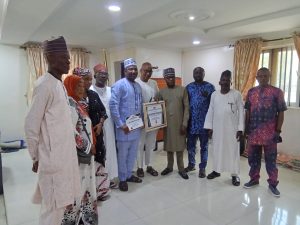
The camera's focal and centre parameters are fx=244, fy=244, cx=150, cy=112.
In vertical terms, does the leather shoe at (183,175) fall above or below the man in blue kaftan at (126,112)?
below

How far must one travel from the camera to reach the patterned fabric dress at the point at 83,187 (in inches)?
66.3

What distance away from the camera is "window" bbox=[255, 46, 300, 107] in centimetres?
420

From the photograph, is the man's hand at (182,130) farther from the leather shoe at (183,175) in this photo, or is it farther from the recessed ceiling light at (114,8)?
the recessed ceiling light at (114,8)

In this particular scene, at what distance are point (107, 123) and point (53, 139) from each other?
4.44ft

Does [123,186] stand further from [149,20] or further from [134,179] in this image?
[149,20]

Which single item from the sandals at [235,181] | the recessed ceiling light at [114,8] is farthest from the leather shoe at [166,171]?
the recessed ceiling light at [114,8]

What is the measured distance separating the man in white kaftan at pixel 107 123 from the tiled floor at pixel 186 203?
0.30 metres

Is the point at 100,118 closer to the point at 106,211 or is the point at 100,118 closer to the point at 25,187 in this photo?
the point at 106,211

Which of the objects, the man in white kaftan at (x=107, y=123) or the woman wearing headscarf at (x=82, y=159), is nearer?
the woman wearing headscarf at (x=82, y=159)

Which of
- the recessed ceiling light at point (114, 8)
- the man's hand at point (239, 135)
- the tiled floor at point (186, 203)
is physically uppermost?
the recessed ceiling light at point (114, 8)

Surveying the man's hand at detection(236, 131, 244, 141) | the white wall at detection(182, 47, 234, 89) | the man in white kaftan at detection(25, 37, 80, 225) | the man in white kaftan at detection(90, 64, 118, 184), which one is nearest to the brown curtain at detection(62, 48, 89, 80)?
the white wall at detection(182, 47, 234, 89)

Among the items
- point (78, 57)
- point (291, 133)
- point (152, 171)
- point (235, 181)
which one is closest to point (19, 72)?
point (78, 57)

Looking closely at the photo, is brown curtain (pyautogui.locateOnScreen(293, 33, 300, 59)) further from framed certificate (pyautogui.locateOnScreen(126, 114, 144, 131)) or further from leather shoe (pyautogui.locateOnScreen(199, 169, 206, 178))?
framed certificate (pyautogui.locateOnScreen(126, 114, 144, 131))

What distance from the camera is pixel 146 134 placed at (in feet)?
10.4
